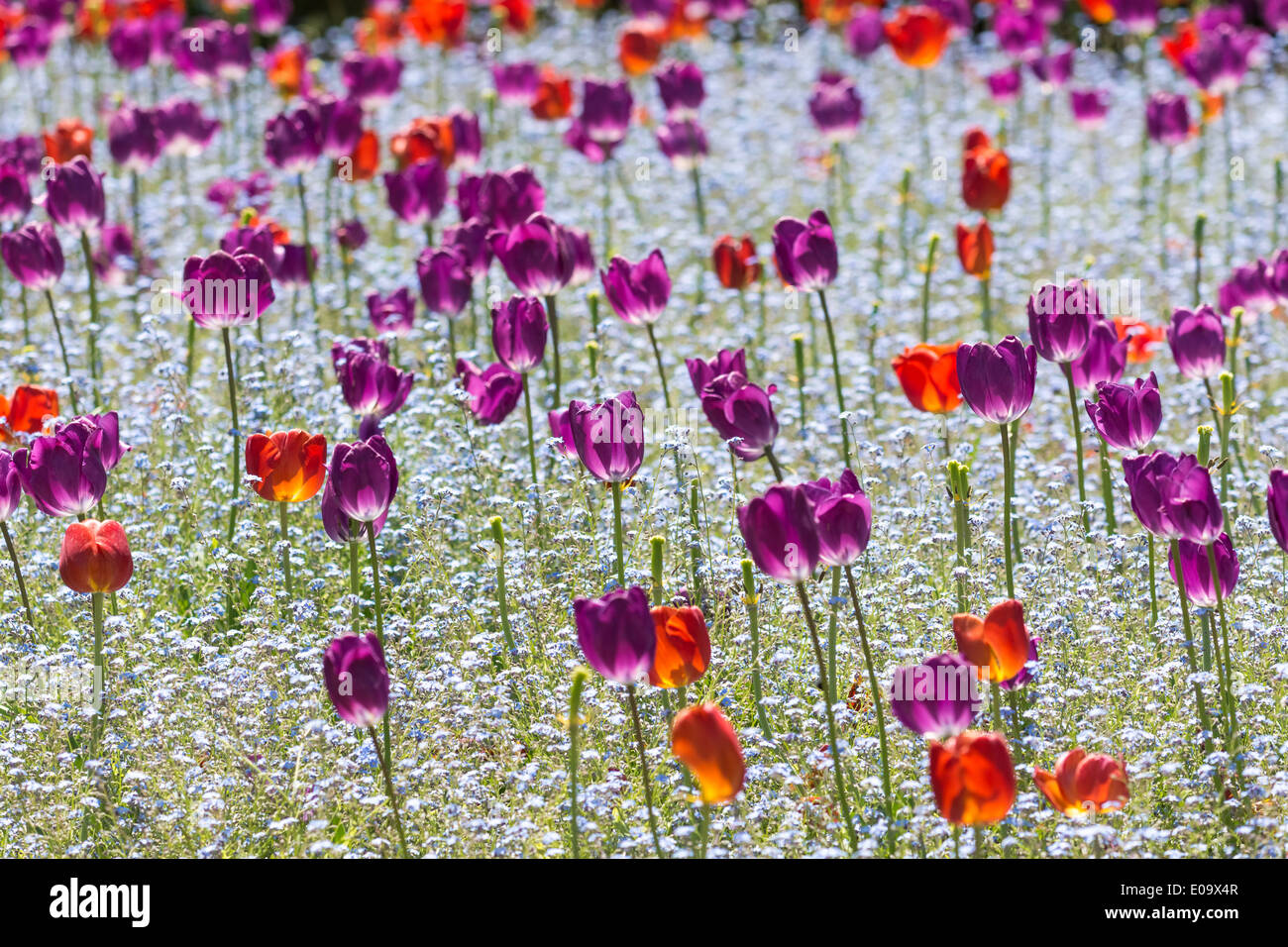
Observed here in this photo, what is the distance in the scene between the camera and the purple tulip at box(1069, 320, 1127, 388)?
3938 millimetres

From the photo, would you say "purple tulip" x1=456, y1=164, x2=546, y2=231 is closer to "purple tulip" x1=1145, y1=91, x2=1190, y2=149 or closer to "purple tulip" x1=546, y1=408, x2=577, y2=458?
"purple tulip" x1=546, y1=408, x2=577, y2=458

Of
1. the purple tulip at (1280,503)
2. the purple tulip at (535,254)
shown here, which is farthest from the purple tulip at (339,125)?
the purple tulip at (1280,503)

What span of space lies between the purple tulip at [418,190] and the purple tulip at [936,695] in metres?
2.88

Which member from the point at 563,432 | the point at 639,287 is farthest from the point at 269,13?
the point at 563,432

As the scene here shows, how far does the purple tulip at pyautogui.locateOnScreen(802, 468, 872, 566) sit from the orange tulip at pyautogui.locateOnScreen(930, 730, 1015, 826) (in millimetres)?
467

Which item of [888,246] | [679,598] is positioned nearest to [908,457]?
[679,598]

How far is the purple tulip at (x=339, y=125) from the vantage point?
5586 mm

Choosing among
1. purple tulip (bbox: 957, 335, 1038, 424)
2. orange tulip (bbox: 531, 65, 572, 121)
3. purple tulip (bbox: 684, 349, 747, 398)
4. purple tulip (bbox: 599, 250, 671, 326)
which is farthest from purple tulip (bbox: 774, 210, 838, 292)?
orange tulip (bbox: 531, 65, 572, 121)

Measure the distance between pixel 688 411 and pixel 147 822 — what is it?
81.8 inches

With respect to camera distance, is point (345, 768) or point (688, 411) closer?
point (345, 768)

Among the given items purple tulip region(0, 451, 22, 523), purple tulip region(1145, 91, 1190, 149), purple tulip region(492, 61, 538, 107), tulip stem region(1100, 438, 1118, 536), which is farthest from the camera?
purple tulip region(492, 61, 538, 107)

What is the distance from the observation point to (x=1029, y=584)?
387 centimetres
